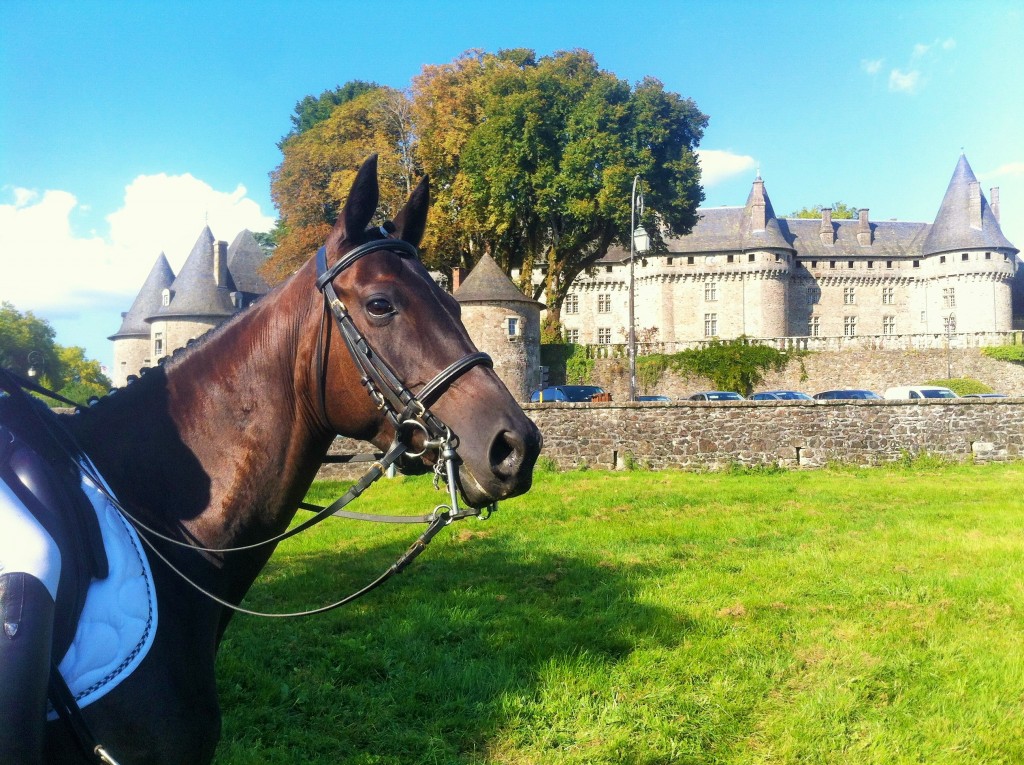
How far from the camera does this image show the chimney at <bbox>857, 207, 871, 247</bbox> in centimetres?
6656

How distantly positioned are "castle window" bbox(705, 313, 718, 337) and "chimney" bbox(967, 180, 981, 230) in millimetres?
22770

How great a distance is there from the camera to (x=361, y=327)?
233cm

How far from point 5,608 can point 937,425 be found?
2021 cm

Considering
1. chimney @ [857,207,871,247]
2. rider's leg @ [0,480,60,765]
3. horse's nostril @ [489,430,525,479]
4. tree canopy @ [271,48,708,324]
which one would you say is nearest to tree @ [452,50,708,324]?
tree canopy @ [271,48,708,324]

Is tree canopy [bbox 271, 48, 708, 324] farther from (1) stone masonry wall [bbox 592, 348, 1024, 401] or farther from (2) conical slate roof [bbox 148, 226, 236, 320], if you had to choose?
(2) conical slate roof [bbox 148, 226, 236, 320]

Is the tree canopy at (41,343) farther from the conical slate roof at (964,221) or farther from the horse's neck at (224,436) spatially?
the conical slate roof at (964,221)

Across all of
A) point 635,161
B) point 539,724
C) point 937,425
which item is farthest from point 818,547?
point 635,161

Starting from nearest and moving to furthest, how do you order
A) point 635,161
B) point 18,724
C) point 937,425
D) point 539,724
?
point 18,724, point 539,724, point 937,425, point 635,161

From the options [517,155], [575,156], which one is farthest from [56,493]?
[575,156]

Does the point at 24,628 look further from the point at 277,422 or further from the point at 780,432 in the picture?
the point at 780,432

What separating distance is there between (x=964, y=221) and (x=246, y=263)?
5916cm

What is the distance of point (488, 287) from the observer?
38.4 metres

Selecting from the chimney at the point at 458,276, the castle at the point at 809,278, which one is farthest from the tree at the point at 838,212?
the chimney at the point at 458,276

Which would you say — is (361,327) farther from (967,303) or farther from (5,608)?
(967,303)
